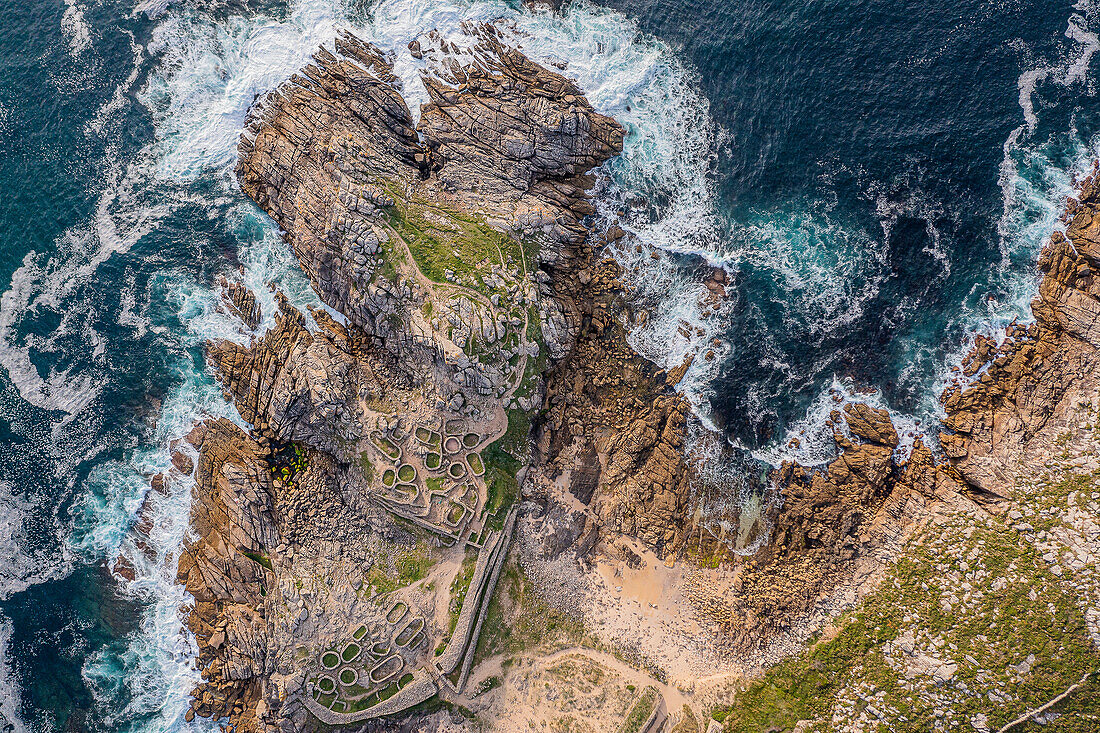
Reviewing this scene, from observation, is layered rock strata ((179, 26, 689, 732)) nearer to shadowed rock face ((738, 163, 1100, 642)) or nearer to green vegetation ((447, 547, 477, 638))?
green vegetation ((447, 547, 477, 638))

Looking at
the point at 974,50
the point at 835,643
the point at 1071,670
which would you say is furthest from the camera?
the point at 974,50

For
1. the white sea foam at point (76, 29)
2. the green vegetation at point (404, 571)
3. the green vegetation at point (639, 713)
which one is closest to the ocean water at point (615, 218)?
the white sea foam at point (76, 29)

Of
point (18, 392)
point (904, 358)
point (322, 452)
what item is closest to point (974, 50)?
point (904, 358)

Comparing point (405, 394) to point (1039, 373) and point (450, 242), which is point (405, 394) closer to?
point (450, 242)

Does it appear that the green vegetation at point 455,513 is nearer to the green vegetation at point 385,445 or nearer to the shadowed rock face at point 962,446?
the green vegetation at point 385,445

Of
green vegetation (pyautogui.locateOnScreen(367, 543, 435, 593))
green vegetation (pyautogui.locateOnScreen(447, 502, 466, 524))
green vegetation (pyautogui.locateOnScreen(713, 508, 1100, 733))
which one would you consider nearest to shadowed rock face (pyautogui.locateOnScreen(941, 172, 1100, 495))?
green vegetation (pyautogui.locateOnScreen(713, 508, 1100, 733))

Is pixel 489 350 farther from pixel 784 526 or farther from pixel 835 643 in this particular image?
pixel 835 643

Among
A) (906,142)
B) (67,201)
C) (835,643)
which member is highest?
(906,142)
